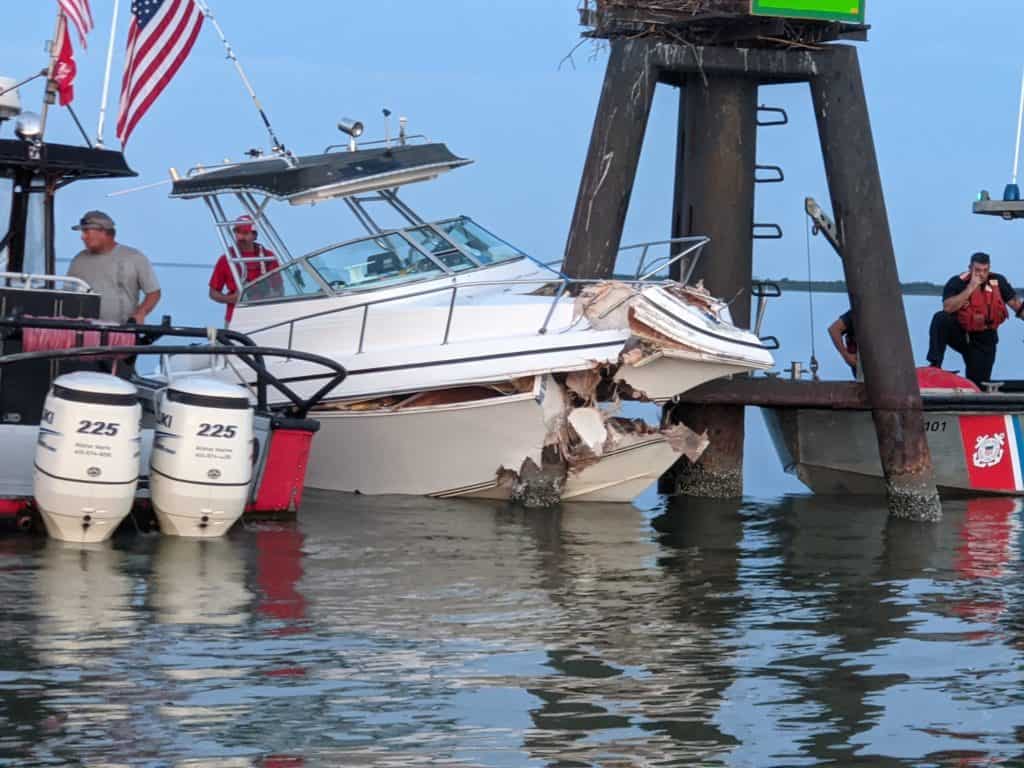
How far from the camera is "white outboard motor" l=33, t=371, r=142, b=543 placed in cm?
1061

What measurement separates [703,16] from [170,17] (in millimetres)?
4163

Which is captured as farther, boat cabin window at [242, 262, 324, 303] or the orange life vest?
Answer: the orange life vest

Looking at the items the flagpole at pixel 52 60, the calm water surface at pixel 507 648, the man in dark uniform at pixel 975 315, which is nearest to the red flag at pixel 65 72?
the flagpole at pixel 52 60

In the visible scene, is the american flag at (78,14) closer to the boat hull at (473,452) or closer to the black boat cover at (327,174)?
the black boat cover at (327,174)

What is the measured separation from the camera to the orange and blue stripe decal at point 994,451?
15164 millimetres

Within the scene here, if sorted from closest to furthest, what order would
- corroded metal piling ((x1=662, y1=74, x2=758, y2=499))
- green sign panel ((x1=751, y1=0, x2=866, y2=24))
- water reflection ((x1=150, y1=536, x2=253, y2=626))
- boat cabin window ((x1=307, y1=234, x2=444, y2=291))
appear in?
water reflection ((x1=150, y1=536, x2=253, y2=626)), green sign panel ((x1=751, y1=0, x2=866, y2=24)), boat cabin window ((x1=307, y1=234, x2=444, y2=291)), corroded metal piling ((x1=662, y1=74, x2=758, y2=499))

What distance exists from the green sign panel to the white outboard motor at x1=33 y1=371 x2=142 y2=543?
5885mm

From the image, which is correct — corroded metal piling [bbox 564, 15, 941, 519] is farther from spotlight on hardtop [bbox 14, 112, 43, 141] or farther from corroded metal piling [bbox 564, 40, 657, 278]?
spotlight on hardtop [bbox 14, 112, 43, 141]

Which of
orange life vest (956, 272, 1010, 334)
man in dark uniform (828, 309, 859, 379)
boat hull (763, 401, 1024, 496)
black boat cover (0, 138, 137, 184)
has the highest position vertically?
black boat cover (0, 138, 137, 184)

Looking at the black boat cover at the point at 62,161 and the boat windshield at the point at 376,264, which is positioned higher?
the black boat cover at the point at 62,161

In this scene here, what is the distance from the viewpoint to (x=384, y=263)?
14336 mm

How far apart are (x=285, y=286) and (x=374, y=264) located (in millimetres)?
737

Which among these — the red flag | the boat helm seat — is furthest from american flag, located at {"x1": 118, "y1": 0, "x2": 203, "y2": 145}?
the boat helm seat

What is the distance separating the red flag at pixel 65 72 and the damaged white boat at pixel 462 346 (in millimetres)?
1489
